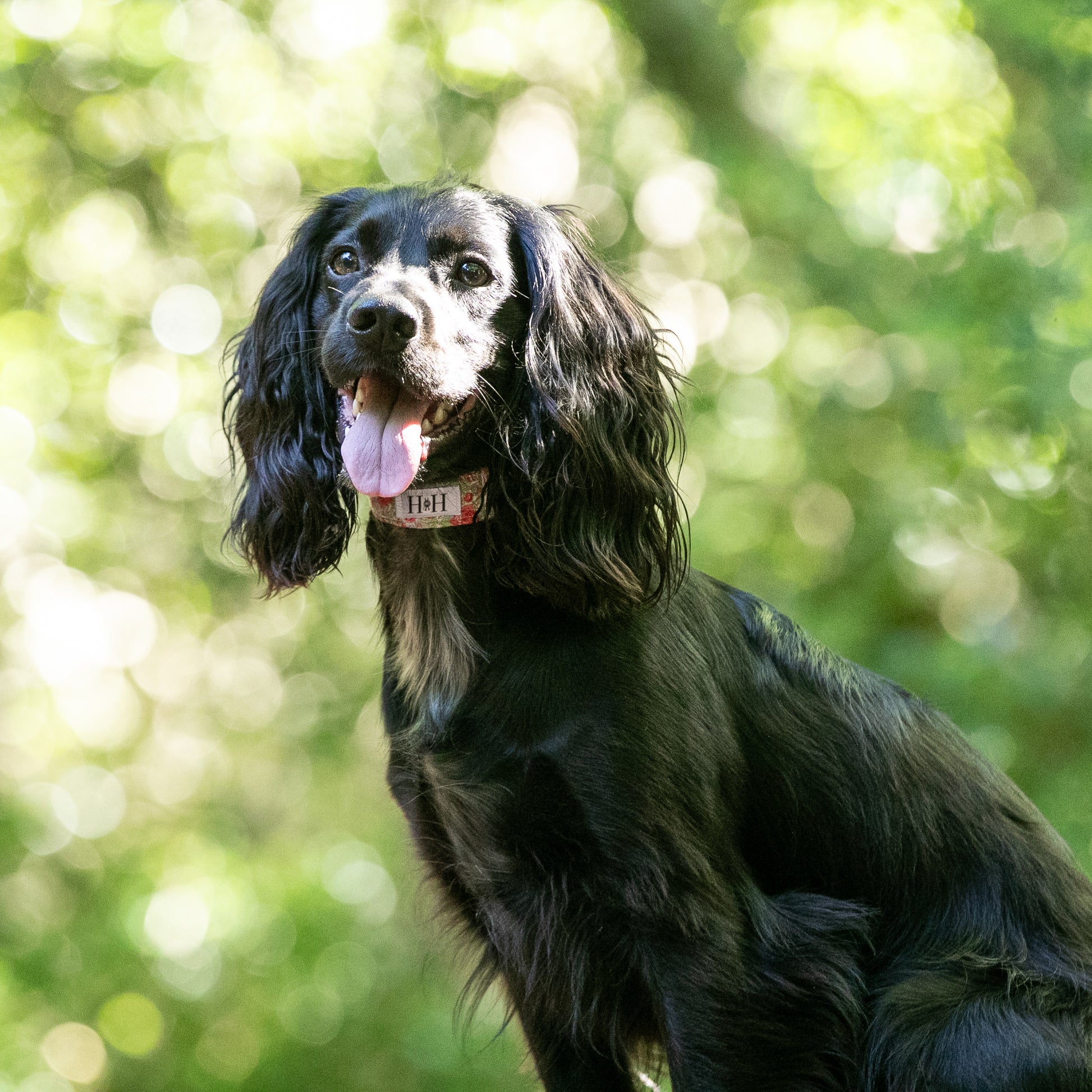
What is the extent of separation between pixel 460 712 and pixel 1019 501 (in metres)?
4.33

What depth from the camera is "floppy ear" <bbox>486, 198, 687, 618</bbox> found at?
2.62 meters

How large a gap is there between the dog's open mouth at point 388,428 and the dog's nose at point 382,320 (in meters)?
0.13

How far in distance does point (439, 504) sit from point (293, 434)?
20.0 inches

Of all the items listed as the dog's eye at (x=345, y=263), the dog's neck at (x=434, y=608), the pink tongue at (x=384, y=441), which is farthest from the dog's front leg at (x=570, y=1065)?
the dog's eye at (x=345, y=263)

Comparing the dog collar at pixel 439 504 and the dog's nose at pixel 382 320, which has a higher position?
the dog's nose at pixel 382 320

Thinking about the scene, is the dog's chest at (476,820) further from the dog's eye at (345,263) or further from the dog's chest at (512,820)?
the dog's eye at (345,263)

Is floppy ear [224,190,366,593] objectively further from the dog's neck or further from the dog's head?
the dog's neck

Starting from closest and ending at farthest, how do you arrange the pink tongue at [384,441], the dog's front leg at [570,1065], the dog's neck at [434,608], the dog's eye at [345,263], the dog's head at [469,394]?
the pink tongue at [384,441] < the dog's head at [469,394] < the dog's neck at [434,608] < the dog's eye at [345,263] < the dog's front leg at [570,1065]

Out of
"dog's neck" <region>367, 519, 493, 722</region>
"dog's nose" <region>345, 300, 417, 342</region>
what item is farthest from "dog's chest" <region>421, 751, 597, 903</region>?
"dog's nose" <region>345, 300, 417, 342</region>

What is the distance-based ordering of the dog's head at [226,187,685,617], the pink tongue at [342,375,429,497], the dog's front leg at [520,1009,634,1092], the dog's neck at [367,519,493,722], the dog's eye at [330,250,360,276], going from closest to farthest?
the pink tongue at [342,375,429,497] → the dog's head at [226,187,685,617] → the dog's neck at [367,519,493,722] → the dog's eye at [330,250,360,276] → the dog's front leg at [520,1009,634,1092]

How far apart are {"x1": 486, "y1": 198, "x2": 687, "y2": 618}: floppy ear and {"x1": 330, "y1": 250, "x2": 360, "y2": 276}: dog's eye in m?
0.38

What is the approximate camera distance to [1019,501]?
6078 mm

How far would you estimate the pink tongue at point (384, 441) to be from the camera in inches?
97.8

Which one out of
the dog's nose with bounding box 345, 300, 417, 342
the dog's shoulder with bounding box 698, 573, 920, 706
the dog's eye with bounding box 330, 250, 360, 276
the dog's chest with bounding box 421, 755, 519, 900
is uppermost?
the dog's nose with bounding box 345, 300, 417, 342
